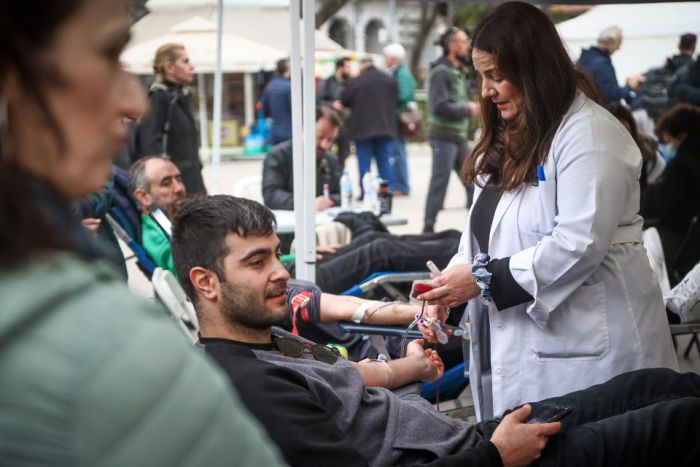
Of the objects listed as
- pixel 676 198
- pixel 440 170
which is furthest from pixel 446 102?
pixel 676 198

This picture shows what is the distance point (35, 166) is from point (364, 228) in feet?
17.0

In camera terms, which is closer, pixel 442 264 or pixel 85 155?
pixel 85 155

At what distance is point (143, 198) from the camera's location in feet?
16.8

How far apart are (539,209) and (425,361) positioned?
74cm

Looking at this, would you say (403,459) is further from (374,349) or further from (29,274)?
(29,274)

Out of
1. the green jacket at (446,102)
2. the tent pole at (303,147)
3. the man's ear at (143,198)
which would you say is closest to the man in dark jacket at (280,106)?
the green jacket at (446,102)

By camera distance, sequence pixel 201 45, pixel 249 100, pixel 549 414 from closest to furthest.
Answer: pixel 549 414 < pixel 201 45 < pixel 249 100

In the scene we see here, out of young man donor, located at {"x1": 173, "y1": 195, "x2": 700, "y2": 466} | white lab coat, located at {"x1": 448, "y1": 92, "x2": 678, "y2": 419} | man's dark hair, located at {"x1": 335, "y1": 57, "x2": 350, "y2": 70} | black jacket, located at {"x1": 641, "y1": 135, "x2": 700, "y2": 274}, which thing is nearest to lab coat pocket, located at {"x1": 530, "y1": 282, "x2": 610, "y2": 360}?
white lab coat, located at {"x1": 448, "y1": 92, "x2": 678, "y2": 419}

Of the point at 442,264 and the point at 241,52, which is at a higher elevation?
the point at 241,52

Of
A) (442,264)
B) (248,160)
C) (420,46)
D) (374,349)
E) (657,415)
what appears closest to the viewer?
(657,415)

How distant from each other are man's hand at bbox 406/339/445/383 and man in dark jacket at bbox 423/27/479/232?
608 cm

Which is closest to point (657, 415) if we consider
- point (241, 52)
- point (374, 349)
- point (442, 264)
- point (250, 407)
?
point (250, 407)

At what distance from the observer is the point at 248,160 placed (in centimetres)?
1912

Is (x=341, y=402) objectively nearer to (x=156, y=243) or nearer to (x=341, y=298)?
(x=341, y=298)
